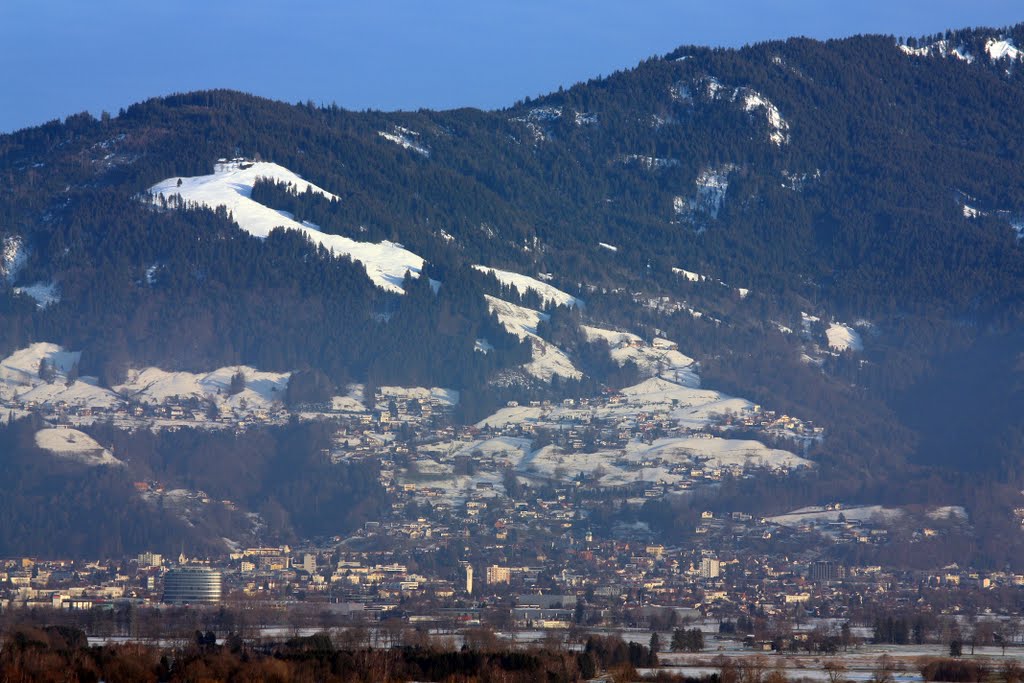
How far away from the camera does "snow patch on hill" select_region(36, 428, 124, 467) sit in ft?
577

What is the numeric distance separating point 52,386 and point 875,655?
3490 inches

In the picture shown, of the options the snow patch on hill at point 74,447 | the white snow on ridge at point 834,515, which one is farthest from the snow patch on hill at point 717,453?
the snow patch on hill at point 74,447

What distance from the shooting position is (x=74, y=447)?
176875 mm

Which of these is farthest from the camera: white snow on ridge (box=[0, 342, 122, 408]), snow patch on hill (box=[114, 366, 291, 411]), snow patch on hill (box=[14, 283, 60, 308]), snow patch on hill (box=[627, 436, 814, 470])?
snow patch on hill (box=[14, 283, 60, 308])

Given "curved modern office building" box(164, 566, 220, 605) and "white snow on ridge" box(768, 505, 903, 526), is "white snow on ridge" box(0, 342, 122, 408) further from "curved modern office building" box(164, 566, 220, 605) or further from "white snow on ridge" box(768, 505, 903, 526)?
"white snow on ridge" box(768, 505, 903, 526)

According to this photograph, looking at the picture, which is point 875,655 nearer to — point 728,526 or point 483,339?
point 728,526

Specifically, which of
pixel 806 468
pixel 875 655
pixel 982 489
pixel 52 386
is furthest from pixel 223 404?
pixel 875 655

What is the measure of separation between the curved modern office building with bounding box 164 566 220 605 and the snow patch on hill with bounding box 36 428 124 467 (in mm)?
27524

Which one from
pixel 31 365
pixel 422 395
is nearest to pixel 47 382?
pixel 31 365

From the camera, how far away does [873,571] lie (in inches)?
6442

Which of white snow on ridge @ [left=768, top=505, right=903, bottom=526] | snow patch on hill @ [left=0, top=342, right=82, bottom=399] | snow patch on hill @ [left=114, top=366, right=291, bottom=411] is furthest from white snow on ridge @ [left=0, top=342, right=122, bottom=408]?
white snow on ridge @ [left=768, top=505, right=903, bottom=526]

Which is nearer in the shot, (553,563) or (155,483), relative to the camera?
(553,563)

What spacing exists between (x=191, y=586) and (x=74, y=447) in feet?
106

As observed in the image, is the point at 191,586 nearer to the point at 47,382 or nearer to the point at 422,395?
the point at 47,382
